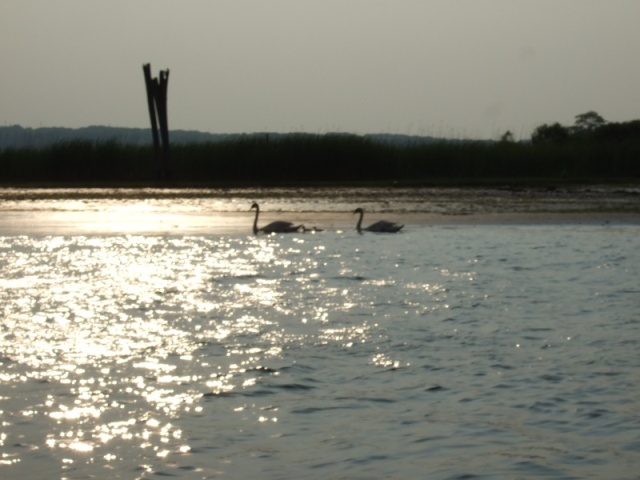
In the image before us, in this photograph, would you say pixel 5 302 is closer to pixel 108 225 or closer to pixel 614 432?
pixel 614 432

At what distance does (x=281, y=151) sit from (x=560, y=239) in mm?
15091

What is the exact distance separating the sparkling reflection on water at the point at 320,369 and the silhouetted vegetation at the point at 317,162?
1698cm

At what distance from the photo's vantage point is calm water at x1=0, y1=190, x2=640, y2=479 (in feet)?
19.0

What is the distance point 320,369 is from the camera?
764 centimetres

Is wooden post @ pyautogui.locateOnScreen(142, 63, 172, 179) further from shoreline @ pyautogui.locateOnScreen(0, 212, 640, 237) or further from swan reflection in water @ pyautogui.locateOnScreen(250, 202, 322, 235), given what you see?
swan reflection in water @ pyautogui.locateOnScreen(250, 202, 322, 235)

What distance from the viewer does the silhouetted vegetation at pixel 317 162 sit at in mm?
30484

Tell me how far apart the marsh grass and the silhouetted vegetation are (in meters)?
0.03

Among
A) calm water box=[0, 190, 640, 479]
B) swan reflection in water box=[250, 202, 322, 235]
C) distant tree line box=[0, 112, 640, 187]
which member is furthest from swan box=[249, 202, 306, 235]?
distant tree line box=[0, 112, 640, 187]

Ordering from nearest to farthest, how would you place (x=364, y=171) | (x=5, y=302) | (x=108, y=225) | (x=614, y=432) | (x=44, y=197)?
(x=614, y=432), (x=5, y=302), (x=108, y=225), (x=44, y=197), (x=364, y=171)

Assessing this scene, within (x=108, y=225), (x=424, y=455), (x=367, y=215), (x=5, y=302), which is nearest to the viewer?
(x=424, y=455)

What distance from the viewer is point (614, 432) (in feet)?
20.4

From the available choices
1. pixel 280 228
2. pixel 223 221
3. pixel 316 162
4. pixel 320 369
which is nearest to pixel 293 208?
pixel 223 221

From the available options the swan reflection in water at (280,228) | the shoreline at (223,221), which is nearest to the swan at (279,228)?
the swan reflection in water at (280,228)

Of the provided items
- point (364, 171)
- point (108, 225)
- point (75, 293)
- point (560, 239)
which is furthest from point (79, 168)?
point (75, 293)
